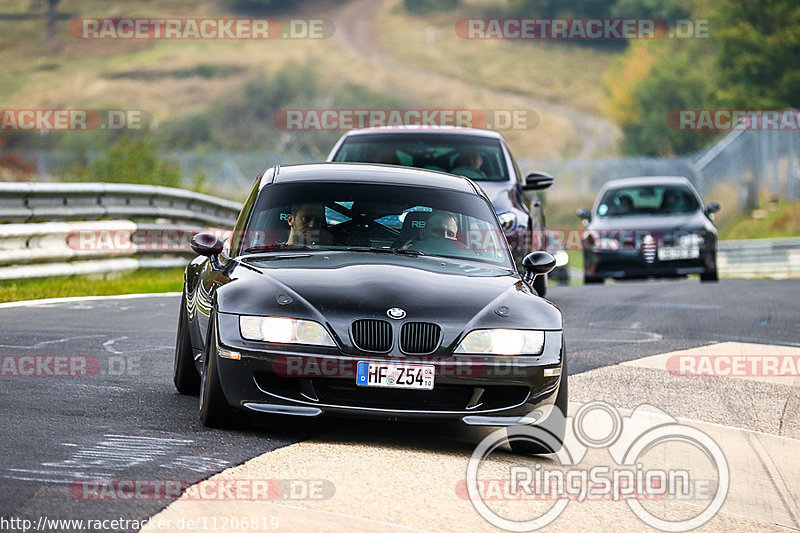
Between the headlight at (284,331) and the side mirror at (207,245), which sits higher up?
the side mirror at (207,245)

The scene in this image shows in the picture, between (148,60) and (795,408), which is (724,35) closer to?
(148,60)

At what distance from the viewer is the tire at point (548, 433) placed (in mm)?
7000

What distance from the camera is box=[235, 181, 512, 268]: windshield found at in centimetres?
789

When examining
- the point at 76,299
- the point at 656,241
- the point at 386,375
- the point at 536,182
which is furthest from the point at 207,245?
the point at 656,241

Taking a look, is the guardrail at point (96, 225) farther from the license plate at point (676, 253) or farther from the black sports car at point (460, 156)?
the license plate at point (676, 253)

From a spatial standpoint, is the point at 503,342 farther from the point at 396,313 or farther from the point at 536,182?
the point at 536,182

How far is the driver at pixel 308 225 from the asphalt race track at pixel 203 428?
109 cm

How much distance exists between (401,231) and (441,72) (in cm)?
10474

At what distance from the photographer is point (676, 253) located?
20234mm

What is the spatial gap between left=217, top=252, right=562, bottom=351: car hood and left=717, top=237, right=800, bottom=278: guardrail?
23.7 metres

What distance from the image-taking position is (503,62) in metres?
115

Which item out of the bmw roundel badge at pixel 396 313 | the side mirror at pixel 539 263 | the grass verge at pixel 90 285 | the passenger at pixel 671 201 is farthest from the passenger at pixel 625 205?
the bmw roundel badge at pixel 396 313

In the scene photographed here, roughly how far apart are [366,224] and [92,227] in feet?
30.7

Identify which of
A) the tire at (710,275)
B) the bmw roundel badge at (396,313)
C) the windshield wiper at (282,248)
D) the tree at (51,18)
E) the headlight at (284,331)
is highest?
the tree at (51,18)
